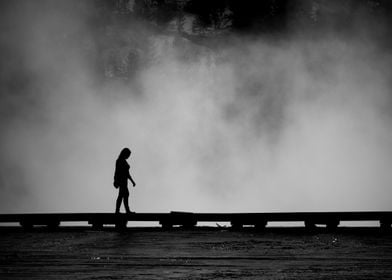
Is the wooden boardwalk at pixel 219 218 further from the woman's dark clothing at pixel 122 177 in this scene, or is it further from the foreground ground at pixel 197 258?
the foreground ground at pixel 197 258

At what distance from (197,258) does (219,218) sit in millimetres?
9699

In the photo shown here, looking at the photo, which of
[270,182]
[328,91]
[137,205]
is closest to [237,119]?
[328,91]

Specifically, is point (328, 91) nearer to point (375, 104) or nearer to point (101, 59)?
point (375, 104)

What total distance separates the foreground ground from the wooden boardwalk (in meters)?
4.57

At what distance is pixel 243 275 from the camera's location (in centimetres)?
770

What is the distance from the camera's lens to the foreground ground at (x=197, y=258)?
781cm

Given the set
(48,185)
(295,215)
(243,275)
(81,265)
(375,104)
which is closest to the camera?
(243,275)

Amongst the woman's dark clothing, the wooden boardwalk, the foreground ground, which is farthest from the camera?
the woman's dark clothing

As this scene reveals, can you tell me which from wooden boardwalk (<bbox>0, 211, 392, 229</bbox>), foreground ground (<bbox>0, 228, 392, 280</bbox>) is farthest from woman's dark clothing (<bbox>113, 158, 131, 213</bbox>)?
foreground ground (<bbox>0, 228, 392, 280</bbox>)

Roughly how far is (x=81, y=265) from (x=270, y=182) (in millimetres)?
165080

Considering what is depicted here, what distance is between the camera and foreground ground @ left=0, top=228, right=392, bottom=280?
781cm

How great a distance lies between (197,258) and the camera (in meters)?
9.58

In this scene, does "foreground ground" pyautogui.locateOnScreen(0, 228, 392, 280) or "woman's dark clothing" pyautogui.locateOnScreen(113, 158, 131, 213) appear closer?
"foreground ground" pyautogui.locateOnScreen(0, 228, 392, 280)

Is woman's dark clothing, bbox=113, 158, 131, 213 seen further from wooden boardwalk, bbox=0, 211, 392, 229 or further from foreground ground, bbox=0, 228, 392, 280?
foreground ground, bbox=0, 228, 392, 280
